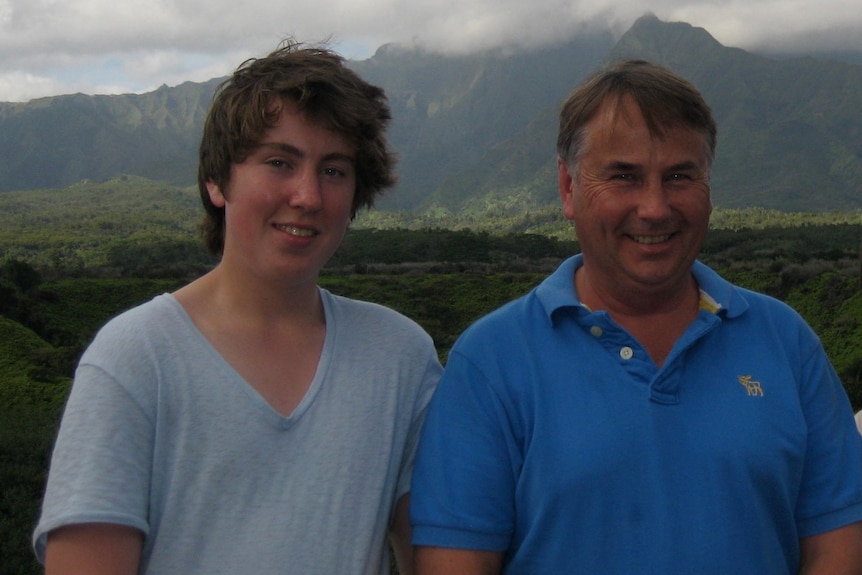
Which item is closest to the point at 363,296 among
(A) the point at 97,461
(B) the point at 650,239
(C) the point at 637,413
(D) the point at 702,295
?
(D) the point at 702,295

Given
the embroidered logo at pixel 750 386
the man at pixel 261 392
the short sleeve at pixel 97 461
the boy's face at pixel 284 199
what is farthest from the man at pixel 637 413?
the short sleeve at pixel 97 461

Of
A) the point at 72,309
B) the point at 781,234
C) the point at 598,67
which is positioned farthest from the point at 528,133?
the point at 598,67

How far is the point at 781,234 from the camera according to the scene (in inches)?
2277

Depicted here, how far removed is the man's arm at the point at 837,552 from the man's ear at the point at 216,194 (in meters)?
1.70

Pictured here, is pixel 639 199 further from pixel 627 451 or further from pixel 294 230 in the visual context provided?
pixel 294 230

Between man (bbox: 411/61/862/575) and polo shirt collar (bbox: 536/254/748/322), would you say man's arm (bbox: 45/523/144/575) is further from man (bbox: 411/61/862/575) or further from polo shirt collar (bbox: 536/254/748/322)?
polo shirt collar (bbox: 536/254/748/322)

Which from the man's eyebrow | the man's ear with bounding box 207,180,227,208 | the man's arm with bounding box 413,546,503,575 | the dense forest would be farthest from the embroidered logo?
the dense forest

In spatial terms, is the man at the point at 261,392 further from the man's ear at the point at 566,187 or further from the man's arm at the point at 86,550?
the man's ear at the point at 566,187

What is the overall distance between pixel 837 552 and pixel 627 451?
2.02ft

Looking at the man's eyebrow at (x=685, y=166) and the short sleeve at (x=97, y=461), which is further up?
the man's eyebrow at (x=685, y=166)

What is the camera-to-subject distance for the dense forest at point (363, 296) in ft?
22.7

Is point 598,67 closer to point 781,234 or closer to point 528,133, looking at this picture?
point 781,234

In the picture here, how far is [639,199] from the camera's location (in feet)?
7.10

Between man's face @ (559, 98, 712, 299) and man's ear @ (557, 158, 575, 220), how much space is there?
1 cm
